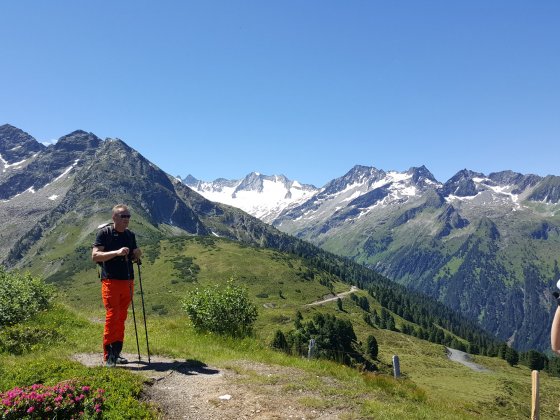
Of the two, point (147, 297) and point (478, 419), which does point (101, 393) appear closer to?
point (478, 419)

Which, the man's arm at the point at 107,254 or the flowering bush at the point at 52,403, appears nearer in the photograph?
the flowering bush at the point at 52,403

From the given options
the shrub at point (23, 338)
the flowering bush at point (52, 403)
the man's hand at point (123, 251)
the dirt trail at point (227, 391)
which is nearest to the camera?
the flowering bush at point (52, 403)

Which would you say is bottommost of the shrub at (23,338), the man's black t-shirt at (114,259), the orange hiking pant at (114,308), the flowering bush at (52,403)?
the shrub at (23,338)

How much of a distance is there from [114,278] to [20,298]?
9.55 meters

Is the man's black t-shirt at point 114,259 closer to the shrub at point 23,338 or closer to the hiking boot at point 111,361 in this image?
the hiking boot at point 111,361

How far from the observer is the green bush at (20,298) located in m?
18.8

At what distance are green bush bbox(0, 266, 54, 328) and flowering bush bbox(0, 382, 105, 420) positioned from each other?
36.5 ft

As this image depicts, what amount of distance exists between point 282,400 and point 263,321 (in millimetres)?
145593

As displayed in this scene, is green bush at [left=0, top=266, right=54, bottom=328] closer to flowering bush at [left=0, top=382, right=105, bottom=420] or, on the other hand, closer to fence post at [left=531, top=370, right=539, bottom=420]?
flowering bush at [left=0, top=382, right=105, bottom=420]

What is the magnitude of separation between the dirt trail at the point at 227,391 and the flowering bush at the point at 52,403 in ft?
5.31

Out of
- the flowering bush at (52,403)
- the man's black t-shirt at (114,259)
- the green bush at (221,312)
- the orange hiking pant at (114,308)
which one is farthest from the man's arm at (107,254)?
the green bush at (221,312)

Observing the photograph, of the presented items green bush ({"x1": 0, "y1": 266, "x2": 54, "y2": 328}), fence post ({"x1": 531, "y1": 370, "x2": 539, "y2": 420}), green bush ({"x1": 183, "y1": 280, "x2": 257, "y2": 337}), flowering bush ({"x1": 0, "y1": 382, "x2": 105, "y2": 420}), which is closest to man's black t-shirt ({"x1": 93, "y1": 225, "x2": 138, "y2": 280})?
flowering bush ({"x1": 0, "y1": 382, "x2": 105, "y2": 420})

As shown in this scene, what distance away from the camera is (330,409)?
33.7ft

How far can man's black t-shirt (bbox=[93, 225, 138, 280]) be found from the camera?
13.4 meters
